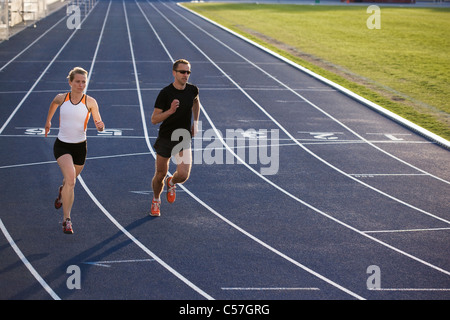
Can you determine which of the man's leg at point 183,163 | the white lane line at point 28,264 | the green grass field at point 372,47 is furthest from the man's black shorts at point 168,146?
the green grass field at point 372,47

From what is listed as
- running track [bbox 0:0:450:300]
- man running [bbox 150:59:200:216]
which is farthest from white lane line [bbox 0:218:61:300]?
man running [bbox 150:59:200:216]

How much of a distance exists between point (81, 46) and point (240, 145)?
16.7 metres

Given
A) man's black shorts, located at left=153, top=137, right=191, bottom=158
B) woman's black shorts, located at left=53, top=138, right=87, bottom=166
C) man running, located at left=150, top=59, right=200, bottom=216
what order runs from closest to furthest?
woman's black shorts, located at left=53, top=138, right=87, bottom=166 → man running, located at left=150, top=59, right=200, bottom=216 → man's black shorts, located at left=153, top=137, right=191, bottom=158

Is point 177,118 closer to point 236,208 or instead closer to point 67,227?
point 236,208

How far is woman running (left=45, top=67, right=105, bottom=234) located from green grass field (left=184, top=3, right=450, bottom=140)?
362 inches

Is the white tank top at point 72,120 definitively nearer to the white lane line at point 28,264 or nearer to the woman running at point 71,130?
the woman running at point 71,130

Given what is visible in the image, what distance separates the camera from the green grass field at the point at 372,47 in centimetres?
1930

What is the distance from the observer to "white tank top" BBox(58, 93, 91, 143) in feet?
26.7

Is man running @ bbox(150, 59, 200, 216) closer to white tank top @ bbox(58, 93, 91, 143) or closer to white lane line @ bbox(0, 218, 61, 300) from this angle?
white tank top @ bbox(58, 93, 91, 143)

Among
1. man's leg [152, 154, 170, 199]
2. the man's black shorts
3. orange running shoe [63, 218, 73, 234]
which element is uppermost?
the man's black shorts

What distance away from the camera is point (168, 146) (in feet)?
28.3

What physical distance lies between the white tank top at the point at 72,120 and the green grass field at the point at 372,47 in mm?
9233

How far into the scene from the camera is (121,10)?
5000 cm
